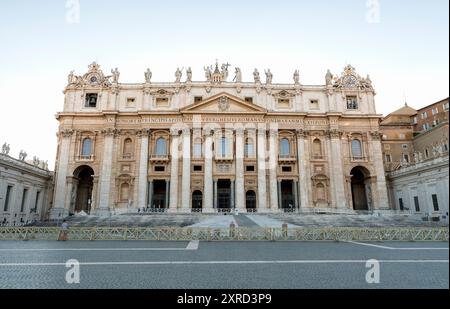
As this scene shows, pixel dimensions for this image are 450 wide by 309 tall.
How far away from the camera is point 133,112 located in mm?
43188

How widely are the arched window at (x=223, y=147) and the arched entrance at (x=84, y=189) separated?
64.9ft

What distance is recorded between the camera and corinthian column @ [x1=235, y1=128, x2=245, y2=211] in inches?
1576

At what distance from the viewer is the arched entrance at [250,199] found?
1650 inches

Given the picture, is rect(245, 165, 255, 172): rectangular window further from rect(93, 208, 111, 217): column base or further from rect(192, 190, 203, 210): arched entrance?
rect(93, 208, 111, 217): column base

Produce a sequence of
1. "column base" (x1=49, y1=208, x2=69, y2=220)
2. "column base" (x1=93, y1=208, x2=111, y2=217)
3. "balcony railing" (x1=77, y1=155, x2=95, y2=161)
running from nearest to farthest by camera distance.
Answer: "column base" (x1=93, y1=208, x2=111, y2=217), "column base" (x1=49, y1=208, x2=69, y2=220), "balcony railing" (x1=77, y1=155, x2=95, y2=161)

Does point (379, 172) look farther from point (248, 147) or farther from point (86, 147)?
point (86, 147)

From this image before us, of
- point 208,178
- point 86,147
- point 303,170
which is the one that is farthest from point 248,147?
point 86,147

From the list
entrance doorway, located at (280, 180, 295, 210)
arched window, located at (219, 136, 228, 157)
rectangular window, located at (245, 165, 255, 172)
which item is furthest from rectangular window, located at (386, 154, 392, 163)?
arched window, located at (219, 136, 228, 157)

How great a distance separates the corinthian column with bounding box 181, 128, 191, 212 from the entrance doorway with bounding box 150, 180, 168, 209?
13.5ft

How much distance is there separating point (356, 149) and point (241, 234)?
32.4 m

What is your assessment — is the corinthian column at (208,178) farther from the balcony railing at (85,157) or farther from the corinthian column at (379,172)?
the corinthian column at (379,172)

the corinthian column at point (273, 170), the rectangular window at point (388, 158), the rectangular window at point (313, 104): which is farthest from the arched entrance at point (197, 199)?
the rectangular window at point (388, 158)
